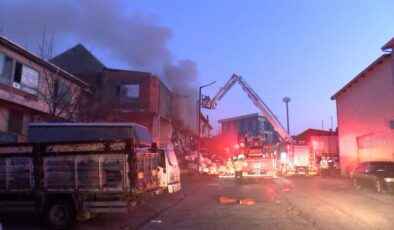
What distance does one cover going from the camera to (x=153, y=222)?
12.1 meters

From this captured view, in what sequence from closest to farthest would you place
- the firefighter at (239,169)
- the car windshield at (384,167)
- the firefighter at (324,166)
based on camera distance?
the car windshield at (384,167)
the firefighter at (239,169)
the firefighter at (324,166)

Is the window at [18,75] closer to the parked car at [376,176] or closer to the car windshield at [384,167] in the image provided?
the parked car at [376,176]

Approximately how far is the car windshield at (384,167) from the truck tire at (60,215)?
16904 millimetres

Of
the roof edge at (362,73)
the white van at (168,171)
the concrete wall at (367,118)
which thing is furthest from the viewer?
the roof edge at (362,73)

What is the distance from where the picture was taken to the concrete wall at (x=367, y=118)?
96.9ft

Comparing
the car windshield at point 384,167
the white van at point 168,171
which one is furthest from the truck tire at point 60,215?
the car windshield at point 384,167

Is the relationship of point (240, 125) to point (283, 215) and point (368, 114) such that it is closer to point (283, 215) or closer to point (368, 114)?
point (368, 114)

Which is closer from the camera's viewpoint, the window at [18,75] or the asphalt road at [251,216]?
the asphalt road at [251,216]

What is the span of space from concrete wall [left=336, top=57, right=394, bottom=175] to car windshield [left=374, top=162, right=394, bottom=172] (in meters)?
6.27

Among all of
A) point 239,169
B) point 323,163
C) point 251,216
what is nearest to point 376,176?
point 239,169

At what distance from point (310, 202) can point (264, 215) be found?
4.32 metres

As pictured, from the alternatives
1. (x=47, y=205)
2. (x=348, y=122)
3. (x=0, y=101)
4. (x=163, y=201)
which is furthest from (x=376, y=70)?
(x=47, y=205)

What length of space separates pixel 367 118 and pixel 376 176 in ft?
40.6

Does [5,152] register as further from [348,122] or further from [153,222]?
[348,122]
